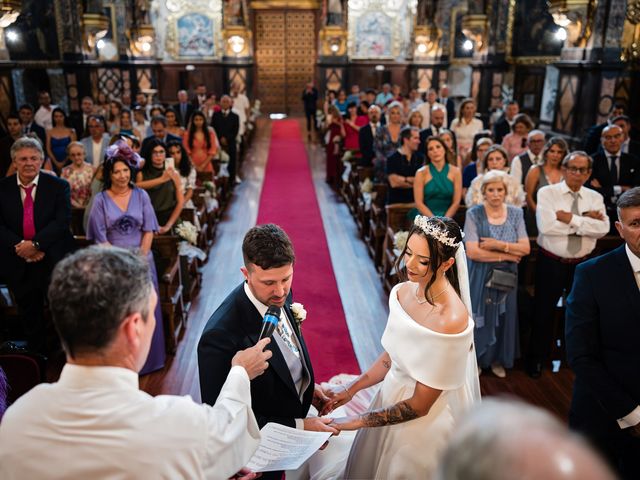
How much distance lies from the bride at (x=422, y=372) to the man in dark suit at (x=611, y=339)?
0.54m

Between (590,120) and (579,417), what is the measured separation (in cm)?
774

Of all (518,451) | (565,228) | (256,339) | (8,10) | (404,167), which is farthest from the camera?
(8,10)

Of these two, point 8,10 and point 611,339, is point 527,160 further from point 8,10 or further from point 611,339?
point 8,10

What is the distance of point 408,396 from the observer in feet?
8.02

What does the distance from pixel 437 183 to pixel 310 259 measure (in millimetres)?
2359

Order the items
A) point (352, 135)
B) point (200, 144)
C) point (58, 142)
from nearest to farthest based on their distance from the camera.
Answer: point (58, 142) < point (200, 144) < point (352, 135)

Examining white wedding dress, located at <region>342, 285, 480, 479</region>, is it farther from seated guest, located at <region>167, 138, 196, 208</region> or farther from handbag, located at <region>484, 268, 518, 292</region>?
seated guest, located at <region>167, 138, 196, 208</region>

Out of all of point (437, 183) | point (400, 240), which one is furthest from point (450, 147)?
point (400, 240)

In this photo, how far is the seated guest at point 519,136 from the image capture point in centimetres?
688

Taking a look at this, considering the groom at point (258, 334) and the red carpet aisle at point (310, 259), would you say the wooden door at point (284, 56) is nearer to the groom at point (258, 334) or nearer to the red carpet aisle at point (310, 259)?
the red carpet aisle at point (310, 259)

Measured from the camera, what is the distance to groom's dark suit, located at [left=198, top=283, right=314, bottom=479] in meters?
2.01

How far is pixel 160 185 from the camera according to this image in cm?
515

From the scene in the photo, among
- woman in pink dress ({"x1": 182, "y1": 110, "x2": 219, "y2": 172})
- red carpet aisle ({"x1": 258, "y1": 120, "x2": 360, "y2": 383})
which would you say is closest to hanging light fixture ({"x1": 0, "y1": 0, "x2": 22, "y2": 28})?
woman in pink dress ({"x1": 182, "y1": 110, "x2": 219, "y2": 172})

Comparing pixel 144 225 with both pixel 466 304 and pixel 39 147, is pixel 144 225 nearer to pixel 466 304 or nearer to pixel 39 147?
pixel 39 147
